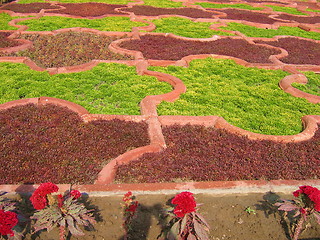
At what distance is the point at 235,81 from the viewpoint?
23.3ft

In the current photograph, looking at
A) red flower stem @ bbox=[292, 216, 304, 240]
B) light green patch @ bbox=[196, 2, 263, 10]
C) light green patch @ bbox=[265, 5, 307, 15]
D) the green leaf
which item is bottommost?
light green patch @ bbox=[265, 5, 307, 15]

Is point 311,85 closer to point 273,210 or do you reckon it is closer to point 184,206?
point 273,210

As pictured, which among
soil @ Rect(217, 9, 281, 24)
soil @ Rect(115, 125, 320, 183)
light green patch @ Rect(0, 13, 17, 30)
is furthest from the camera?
soil @ Rect(217, 9, 281, 24)

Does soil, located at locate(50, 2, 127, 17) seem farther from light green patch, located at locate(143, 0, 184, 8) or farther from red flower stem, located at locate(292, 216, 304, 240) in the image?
red flower stem, located at locate(292, 216, 304, 240)

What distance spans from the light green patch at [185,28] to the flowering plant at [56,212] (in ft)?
27.4

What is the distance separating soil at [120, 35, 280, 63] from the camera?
27.5 ft

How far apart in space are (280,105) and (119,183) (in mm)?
3946

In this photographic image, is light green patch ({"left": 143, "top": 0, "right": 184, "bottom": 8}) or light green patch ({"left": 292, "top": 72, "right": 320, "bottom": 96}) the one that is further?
light green patch ({"left": 143, "top": 0, "right": 184, "bottom": 8})

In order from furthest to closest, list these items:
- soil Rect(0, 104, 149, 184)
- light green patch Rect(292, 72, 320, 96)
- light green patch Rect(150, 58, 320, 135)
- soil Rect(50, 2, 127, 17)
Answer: soil Rect(50, 2, 127, 17)
light green patch Rect(292, 72, 320, 96)
light green patch Rect(150, 58, 320, 135)
soil Rect(0, 104, 149, 184)

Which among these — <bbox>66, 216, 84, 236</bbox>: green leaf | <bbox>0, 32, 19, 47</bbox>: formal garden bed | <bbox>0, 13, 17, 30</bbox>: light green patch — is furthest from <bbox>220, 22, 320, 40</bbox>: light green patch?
<bbox>66, 216, 84, 236</bbox>: green leaf

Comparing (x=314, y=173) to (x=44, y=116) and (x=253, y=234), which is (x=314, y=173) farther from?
(x=44, y=116)

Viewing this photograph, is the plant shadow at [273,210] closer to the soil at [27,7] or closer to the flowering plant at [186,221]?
the flowering plant at [186,221]

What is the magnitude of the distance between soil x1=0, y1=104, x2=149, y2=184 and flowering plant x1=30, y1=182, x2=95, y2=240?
0.80m

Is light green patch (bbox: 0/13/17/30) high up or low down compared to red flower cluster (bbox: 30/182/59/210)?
down
